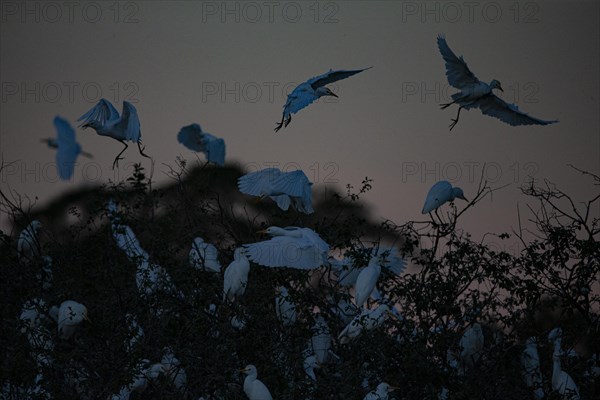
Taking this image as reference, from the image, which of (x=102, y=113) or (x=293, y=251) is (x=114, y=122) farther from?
(x=293, y=251)

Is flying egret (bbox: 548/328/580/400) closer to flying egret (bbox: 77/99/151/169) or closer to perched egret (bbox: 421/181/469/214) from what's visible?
perched egret (bbox: 421/181/469/214)

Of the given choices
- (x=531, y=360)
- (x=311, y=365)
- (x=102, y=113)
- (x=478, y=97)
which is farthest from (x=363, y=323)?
(x=102, y=113)

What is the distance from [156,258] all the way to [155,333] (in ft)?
3.63

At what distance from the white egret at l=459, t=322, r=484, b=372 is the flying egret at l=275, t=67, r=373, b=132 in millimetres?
1827

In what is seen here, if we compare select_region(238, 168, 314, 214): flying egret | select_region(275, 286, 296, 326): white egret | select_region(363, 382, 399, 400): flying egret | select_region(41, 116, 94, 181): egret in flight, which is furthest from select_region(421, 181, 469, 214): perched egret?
select_region(41, 116, 94, 181): egret in flight

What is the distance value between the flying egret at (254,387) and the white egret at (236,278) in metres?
0.83

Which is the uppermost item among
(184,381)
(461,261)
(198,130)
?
(198,130)

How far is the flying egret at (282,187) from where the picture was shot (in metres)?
7.82

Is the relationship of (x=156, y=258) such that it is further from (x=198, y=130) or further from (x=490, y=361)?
(x=490, y=361)

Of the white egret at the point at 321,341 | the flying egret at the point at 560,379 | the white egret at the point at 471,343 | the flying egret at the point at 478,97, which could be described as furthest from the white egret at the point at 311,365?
the flying egret at the point at 478,97

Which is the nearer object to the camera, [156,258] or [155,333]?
[155,333]

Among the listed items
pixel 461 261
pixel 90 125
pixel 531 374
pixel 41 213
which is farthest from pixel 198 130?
pixel 41 213

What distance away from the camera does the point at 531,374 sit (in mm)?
6961

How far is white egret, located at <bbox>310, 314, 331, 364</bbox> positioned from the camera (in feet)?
22.9
